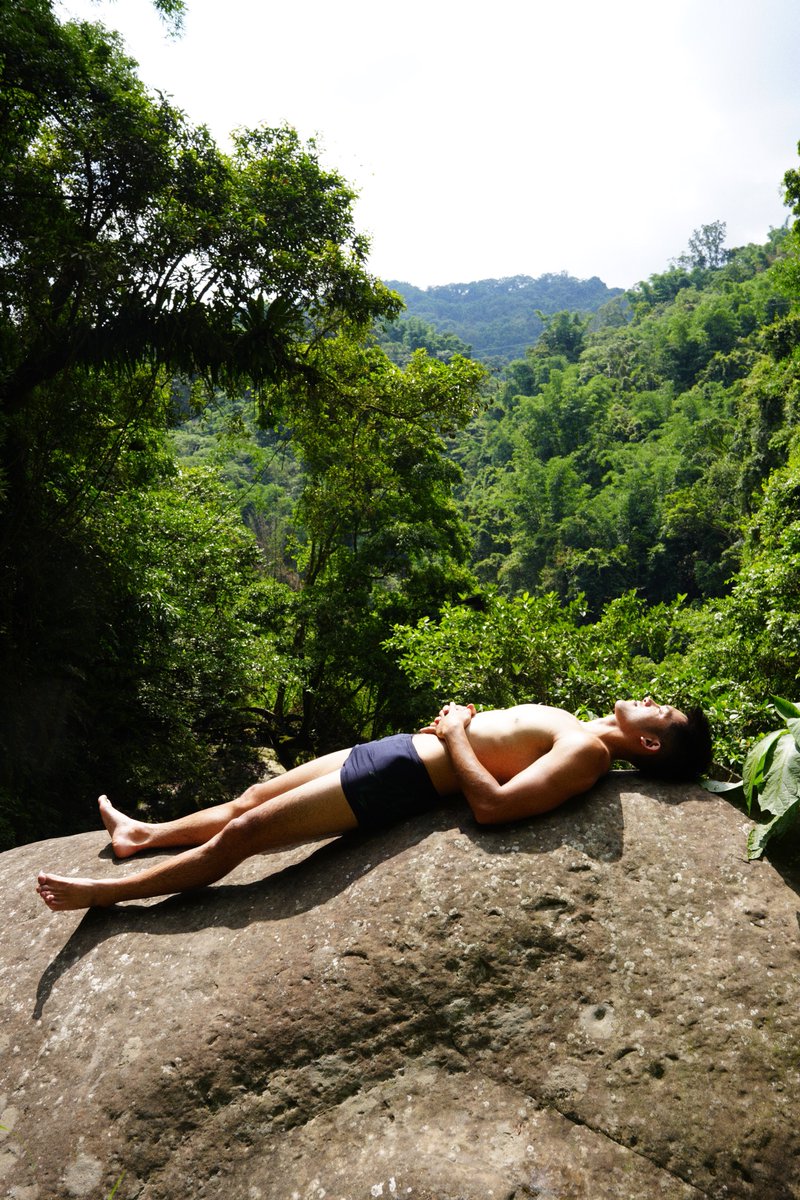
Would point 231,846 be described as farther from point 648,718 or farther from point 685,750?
point 685,750

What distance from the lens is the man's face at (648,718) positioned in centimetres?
352

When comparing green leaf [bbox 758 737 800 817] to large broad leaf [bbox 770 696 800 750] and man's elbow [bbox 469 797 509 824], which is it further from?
man's elbow [bbox 469 797 509 824]

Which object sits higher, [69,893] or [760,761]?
[760,761]

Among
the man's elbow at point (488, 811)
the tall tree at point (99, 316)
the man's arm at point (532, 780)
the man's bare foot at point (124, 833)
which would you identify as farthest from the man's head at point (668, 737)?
the tall tree at point (99, 316)

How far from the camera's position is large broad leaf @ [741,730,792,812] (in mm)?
3000

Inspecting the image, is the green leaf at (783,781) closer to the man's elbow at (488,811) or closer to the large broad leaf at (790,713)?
the large broad leaf at (790,713)

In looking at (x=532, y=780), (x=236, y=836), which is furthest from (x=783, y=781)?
(x=236, y=836)

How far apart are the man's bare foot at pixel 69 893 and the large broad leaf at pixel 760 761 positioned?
2.88 metres

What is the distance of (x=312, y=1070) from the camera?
2.70 metres

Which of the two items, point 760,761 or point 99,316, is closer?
point 760,761

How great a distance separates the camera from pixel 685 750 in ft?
11.5

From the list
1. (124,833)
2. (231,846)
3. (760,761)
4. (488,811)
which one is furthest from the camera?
(124,833)

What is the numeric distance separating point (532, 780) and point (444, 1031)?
3.40ft

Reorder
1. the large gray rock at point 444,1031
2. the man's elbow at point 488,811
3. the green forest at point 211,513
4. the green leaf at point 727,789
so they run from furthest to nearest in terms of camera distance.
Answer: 1. the green forest at point 211,513
2. the green leaf at point 727,789
3. the man's elbow at point 488,811
4. the large gray rock at point 444,1031
